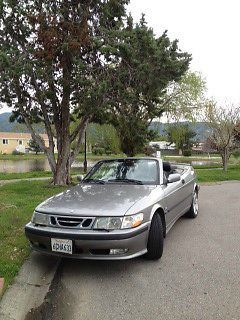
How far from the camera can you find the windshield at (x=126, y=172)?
5.64 m

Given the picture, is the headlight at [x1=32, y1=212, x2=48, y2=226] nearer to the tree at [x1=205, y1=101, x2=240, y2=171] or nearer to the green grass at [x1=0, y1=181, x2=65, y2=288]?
the green grass at [x1=0, y1=181, x2=65, y2=288]

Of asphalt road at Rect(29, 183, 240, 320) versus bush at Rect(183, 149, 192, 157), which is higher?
asphalt road at Rect(29, 183, 240, 320)

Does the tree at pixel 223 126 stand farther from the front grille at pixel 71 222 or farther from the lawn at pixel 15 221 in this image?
the front grille at pixel 71 222

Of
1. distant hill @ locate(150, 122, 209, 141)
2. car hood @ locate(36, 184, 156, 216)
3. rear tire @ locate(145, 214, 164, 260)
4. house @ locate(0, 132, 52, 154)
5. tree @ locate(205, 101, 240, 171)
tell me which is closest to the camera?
car hood @ locate(36, 184, 156, 216)

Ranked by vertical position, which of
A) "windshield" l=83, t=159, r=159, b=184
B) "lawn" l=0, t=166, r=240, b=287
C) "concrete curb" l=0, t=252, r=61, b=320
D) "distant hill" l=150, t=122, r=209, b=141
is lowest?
"concrete curb" l=0, t=252, r=61, b=320

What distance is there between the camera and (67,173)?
1254 cm

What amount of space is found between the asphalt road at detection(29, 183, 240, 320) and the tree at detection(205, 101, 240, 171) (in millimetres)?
16579

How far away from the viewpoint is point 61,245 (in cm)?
409

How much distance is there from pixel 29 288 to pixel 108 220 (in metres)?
1.17

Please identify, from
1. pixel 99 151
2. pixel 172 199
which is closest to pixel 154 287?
pixel 172 199

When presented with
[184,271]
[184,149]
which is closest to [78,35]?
[184,271]

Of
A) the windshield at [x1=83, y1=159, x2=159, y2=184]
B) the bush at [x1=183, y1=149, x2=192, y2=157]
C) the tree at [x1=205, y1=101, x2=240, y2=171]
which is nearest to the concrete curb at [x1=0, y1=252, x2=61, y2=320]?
the windshield at [x1=83, y1=159, x2=159, y2=184]

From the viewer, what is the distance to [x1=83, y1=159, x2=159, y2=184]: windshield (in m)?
5.64

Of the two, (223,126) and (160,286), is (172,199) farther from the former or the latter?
(223,126)
